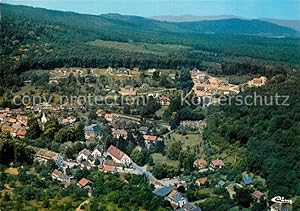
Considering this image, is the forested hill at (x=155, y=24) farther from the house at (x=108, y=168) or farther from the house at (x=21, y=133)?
the house at (x=108, y=168)

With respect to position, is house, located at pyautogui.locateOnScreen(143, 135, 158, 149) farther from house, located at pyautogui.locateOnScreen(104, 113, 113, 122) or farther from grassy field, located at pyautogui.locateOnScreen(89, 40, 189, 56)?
grassy field, located at pyautogui.locateOnScreen(89, 40, 189, 56)

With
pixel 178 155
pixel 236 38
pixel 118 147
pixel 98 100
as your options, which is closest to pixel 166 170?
pixel 178 155

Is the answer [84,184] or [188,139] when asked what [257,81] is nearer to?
[188,139]

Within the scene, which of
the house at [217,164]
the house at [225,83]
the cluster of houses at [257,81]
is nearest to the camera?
the house at [217,164]

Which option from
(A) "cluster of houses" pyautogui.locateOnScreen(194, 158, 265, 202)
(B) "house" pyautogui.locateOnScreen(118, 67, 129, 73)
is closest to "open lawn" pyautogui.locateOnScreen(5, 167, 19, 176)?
(A) "cluster of houses" pyautogui.locateOnScreen(194, 158, 265, 202)

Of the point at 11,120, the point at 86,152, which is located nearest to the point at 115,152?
the point at 86,152

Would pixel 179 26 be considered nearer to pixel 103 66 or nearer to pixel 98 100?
pixel 103 66

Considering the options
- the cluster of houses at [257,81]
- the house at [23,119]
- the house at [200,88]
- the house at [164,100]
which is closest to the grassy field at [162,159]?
the house at [23,119]
